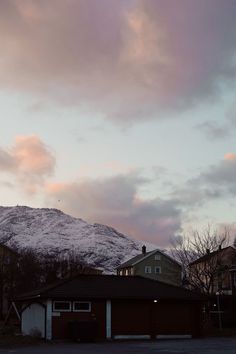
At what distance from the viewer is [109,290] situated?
41438 millimetres

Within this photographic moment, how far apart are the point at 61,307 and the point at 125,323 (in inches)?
181

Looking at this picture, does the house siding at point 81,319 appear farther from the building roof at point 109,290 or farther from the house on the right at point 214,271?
the house on the right at point 214,271

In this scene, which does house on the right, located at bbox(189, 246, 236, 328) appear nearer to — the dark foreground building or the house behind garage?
the dark foreground building

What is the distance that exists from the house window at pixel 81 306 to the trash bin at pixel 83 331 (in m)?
1.61

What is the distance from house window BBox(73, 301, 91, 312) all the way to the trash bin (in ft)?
5.29

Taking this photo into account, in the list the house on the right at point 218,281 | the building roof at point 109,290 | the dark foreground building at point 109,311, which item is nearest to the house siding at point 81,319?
the dark foreground building at point 109,311

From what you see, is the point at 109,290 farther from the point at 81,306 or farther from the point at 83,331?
the point at 83,331

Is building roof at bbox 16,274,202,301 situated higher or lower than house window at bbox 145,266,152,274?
lower

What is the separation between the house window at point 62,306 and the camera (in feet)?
129

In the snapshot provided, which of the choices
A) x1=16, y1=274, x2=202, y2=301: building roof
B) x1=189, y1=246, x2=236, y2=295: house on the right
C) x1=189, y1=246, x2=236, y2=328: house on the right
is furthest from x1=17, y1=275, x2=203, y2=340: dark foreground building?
x1=189, y1=246, x2=236, y2=295: house on the right

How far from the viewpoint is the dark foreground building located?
38.8 m

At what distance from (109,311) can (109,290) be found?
1653 millimetres

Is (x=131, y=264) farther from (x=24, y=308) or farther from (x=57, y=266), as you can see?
(x=24, y=308)

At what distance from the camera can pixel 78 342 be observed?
37.4m
